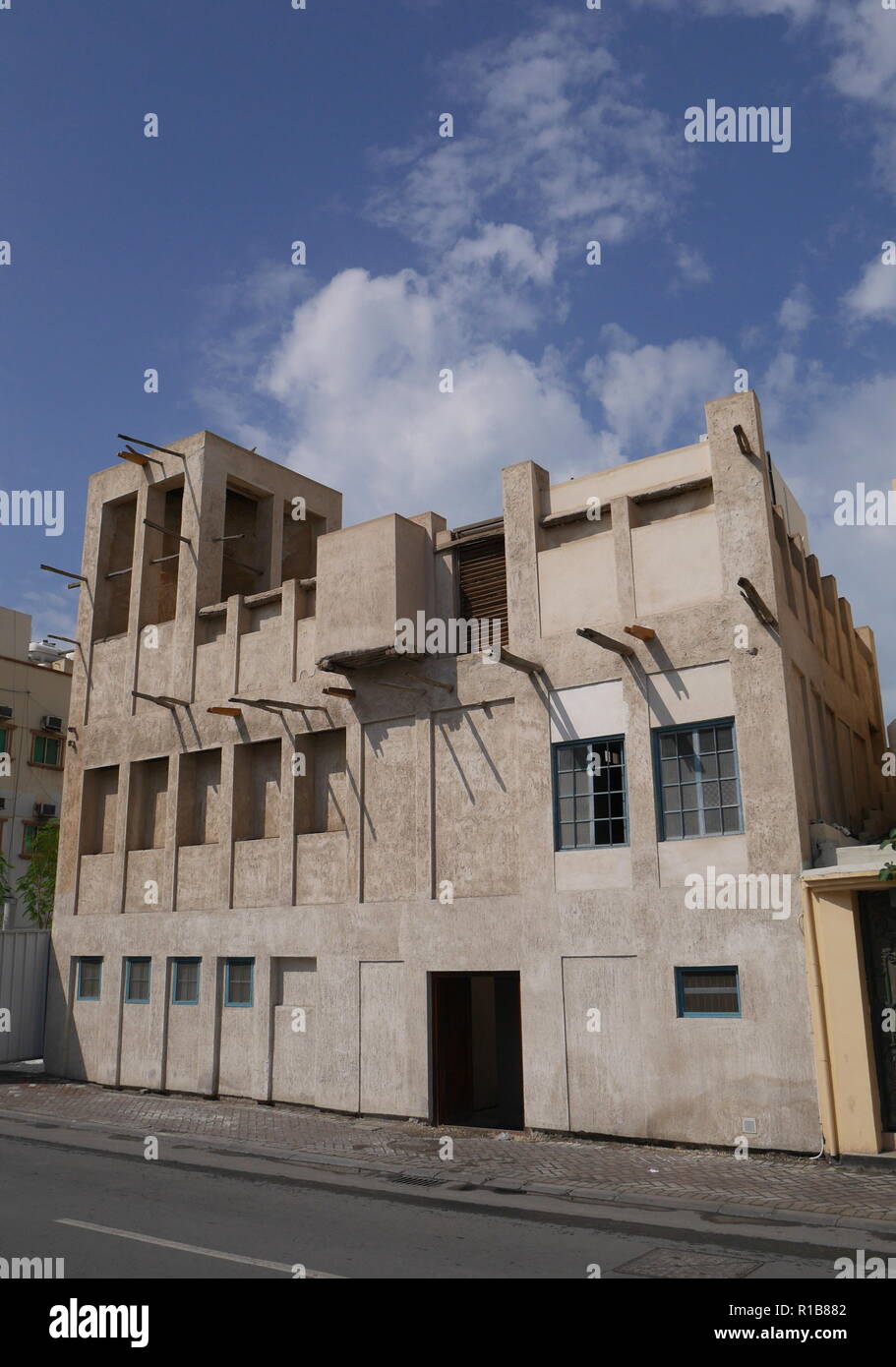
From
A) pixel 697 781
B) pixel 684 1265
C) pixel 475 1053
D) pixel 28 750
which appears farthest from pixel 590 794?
pixel 28 750

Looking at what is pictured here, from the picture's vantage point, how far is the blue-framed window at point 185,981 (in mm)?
20391

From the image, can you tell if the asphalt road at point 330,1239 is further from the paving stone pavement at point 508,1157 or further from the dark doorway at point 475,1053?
the dark doorway at point 475,1053

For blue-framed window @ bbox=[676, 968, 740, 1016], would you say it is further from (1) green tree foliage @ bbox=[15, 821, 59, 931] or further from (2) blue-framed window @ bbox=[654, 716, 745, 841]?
(1) green tree foliage @ bbox=[15, 821, 59, 931]

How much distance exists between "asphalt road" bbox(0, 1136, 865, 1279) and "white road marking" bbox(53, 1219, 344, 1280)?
17 mm

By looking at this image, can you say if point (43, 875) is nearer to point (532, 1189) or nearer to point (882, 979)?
point (532, 1189)

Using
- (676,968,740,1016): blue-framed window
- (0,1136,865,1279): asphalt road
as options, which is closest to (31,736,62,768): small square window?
(0,1136,865,1279): asphalt road

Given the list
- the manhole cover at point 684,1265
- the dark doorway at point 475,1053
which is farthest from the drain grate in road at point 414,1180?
the manhole cover at point 684,1265

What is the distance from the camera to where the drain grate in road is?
1257 centimetres

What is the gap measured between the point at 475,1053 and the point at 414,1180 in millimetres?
6879

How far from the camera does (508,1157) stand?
46.2 feet

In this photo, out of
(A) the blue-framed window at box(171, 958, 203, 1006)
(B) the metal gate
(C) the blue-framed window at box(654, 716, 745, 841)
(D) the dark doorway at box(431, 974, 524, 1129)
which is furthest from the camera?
(B) the metal gate

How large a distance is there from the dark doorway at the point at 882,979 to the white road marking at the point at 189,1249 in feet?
27.4
